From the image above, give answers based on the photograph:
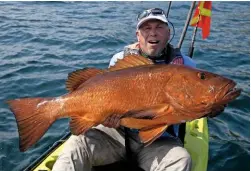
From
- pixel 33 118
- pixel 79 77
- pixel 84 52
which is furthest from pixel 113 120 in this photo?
pixel 84 52

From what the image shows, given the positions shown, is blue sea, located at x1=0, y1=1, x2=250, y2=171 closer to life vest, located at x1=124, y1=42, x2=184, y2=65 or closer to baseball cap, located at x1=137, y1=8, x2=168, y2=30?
life vest, located at x1=124, y1=42, x2=184, y2=65

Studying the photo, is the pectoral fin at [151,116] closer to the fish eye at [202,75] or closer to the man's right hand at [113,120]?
the man's right hand at [113,120]

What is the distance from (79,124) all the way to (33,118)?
0.40 meters

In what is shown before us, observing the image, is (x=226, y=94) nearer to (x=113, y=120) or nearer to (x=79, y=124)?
(x=113, y=120)

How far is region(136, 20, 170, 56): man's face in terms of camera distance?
392cm

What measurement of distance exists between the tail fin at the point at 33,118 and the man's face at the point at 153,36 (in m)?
1.31

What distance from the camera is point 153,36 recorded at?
391 centimetres

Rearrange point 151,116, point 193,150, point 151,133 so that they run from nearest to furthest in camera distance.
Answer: point 151,116 → point 151,133 → point 193,150

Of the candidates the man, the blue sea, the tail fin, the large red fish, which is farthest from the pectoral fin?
the blue sea

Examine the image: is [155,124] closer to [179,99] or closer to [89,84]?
[179,99]

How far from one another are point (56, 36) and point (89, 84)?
8.65 meters

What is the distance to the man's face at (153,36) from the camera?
3.92 metres

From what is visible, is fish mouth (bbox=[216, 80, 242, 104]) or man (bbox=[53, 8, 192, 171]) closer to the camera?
fish mouth (bbox=[216, 80, 242, 104])

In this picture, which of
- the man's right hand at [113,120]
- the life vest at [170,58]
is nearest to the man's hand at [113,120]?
the man's right hand at [113,120]
